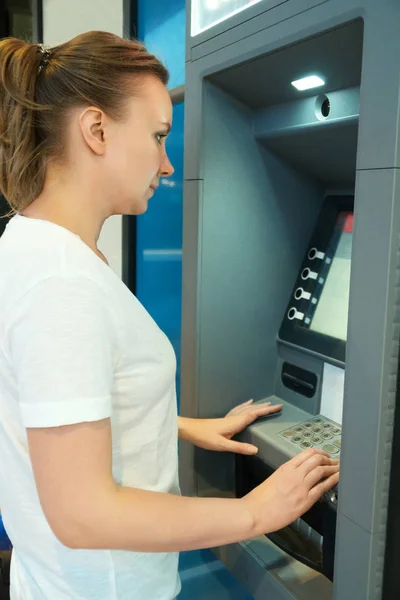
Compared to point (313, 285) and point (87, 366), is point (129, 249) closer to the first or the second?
point (313, 285)

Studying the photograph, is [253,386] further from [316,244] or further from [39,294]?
[39,294]

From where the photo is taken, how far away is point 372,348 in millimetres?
854

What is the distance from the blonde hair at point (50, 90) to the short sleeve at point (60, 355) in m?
0.26

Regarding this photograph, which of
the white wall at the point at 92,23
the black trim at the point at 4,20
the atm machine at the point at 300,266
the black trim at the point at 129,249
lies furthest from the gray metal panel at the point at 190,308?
the black trim at the point at 4,20

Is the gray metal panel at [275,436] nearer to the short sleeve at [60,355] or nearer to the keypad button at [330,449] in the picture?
the keypad button at [330,449]

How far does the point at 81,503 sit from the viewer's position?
778 millimetres

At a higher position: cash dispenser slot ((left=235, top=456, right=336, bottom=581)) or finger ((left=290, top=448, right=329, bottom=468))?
finger ((left=290, top=448, right=329, bottom=468))

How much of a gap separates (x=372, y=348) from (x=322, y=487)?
12.2 inches

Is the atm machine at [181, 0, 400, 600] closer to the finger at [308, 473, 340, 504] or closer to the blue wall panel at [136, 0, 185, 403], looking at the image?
the finger at [308, 473, 340, 504]

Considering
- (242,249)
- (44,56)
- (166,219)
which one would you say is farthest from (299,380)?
(166,219)

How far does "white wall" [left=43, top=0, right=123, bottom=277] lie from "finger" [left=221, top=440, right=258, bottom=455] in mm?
1574

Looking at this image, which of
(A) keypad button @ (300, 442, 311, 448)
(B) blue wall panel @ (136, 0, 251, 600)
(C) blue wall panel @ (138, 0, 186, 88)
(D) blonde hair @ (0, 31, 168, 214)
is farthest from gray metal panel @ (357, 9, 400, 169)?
(C) blue wall panel @ (138, 0, 186, 88)

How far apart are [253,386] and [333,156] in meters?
0.61

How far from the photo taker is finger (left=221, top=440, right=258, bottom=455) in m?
1.28
